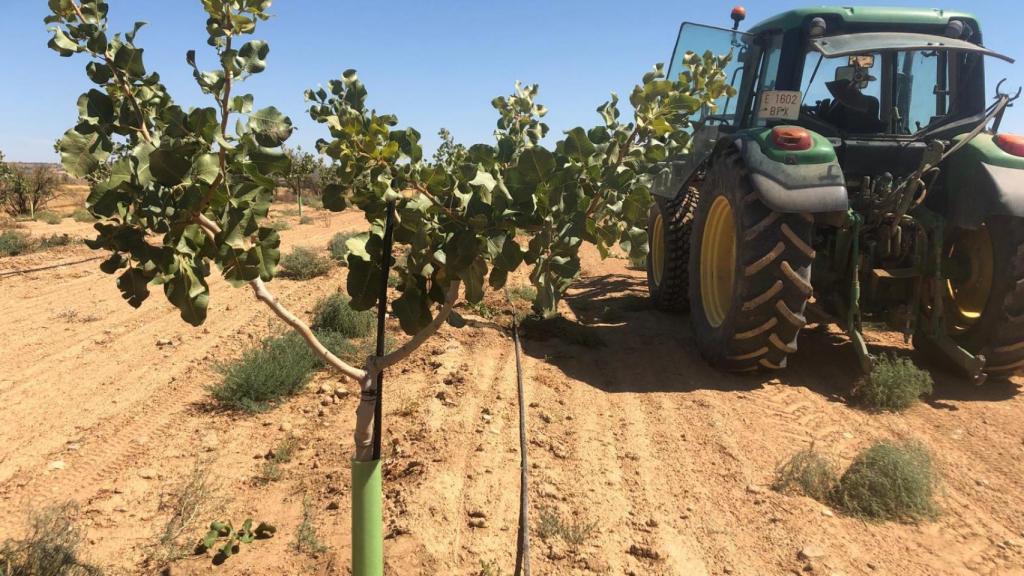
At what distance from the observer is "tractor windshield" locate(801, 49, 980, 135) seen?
4758 millimetres

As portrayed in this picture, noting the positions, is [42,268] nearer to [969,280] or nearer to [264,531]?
[264,531]

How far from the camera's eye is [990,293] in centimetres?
432

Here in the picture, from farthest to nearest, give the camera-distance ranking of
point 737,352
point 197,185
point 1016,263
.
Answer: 1. point 737,352
2. point 1016,263
3. point 197,185

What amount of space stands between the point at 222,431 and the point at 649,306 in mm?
4336

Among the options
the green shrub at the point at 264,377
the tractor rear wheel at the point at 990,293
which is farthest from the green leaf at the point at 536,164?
the tractor rear wheel at the point at 990,293

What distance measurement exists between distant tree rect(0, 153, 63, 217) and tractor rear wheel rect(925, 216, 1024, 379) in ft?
76.4

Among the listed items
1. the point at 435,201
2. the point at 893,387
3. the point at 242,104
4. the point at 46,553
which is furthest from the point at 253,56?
the point at 893,387

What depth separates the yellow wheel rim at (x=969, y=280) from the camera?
4469 millimetres

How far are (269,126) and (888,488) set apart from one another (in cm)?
298

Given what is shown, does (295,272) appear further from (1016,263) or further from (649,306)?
(1016,263)

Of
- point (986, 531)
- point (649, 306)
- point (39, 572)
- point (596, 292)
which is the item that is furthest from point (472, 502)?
point (596, 292)

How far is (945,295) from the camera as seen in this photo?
469cm

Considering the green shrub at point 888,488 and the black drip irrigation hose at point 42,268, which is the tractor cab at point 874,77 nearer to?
the green shrub at point 888,488

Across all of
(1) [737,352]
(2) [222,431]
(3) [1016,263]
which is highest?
(3) [1016,263]
